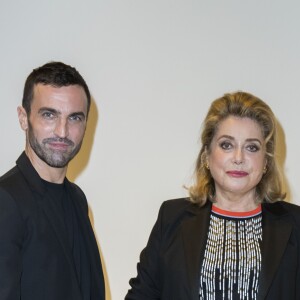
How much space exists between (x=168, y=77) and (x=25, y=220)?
1145 mm

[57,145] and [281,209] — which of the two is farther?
[281,209]

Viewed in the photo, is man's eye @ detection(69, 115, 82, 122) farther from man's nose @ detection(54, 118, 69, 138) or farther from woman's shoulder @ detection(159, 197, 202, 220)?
woman's shoulder @ detection(159, 197, 202, 220)

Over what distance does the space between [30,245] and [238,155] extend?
0.79 m

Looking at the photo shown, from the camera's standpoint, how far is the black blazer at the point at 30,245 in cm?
142

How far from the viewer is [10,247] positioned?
1.42 m

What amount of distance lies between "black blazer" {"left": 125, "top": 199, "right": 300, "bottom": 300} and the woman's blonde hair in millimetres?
48

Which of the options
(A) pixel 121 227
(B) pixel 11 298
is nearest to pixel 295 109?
(A) pixel 121 227

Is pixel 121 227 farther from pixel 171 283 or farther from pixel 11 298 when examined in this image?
pixel 11 298

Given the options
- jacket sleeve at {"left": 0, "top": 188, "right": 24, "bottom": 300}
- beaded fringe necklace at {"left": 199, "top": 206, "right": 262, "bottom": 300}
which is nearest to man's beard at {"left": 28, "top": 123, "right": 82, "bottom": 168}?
jacket sleeve at {"left": 0, "top": 188, "right": 24, "bottom": 300}

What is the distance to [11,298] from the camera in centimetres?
139

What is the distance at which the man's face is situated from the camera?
166 cm

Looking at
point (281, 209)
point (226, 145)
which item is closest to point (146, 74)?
point (226, 145)

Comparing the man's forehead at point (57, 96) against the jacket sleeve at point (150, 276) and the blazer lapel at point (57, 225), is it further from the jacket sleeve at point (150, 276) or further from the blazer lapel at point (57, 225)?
the jacket sleeve at point (150, 276)

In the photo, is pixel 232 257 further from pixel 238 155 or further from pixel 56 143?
pixel 56 143
